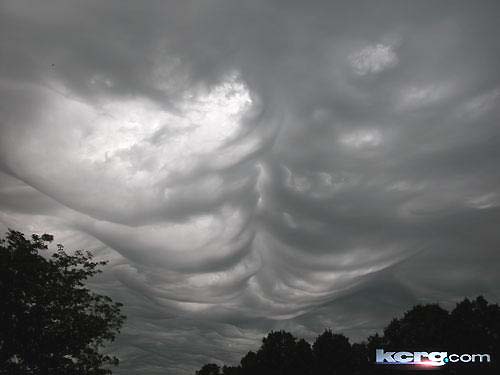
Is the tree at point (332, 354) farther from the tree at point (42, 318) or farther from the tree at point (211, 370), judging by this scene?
the tree at point (211, 370)

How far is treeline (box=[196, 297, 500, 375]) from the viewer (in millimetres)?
57688

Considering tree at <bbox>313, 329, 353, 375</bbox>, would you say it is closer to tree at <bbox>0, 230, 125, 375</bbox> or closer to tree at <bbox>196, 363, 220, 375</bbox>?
tree at <bbox>0, 230, 125, 375</bbox>

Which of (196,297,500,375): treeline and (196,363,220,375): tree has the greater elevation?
(196,297,500,375): treeline

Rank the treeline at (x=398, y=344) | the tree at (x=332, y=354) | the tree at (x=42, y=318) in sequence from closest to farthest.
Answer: the tree at (x=42, y=318) → the treeline at (x=398, y=344) → the tree at (x=332, y=354)

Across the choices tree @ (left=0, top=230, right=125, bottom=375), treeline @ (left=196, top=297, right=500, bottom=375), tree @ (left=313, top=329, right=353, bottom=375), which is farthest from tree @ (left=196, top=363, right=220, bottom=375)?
tree @ (left=0, top=230, right=125, bottom=375)

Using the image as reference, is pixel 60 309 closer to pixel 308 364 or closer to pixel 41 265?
pixel 41 265

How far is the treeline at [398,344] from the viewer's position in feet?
189

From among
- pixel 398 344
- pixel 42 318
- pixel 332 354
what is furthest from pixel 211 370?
pixel 42 318

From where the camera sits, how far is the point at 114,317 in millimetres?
37719

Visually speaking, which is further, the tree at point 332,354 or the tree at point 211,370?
the tree at point 211,370

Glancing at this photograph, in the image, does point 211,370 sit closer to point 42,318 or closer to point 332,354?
point 332,354

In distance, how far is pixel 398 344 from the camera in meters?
69.9

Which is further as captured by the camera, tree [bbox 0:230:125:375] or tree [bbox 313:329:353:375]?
A: tree [bbox 313:329:353:375]

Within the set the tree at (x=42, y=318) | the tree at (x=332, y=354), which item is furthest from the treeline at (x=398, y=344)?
the tree at (x=42, y=318)
